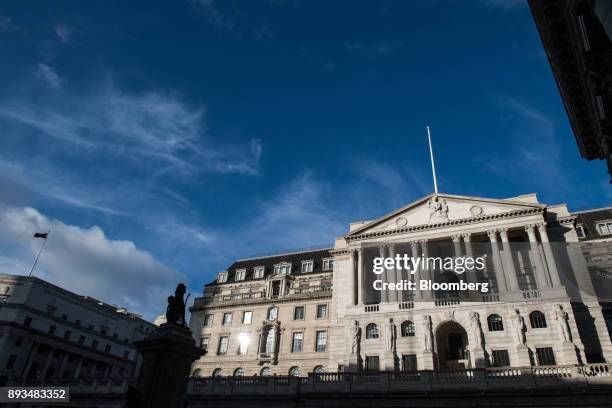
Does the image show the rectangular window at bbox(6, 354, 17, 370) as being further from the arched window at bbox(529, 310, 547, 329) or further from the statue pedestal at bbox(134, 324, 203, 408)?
the arched window at bbox(529, 310, 547, 329)

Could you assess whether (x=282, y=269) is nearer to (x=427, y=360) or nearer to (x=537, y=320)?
(x=427, y=360)

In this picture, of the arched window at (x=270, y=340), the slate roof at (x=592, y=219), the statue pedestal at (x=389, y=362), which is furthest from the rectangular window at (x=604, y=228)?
the arched window at (x=270, y=340)

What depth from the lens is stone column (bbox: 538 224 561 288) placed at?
40744 millimetres

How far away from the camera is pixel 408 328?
Answer: 43375 mm

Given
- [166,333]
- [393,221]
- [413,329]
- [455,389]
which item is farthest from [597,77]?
[393,221]

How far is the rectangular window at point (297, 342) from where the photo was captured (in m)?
55.0

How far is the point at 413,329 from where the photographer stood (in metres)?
43.0

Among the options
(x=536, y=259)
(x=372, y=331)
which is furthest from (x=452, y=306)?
(x=536, y=259)

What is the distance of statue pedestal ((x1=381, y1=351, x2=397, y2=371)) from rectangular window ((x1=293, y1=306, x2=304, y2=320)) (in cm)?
1714

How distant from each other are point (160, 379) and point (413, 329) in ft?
106

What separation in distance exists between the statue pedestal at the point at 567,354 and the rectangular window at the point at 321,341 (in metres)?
26.0

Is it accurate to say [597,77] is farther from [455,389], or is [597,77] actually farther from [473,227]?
[473,227]

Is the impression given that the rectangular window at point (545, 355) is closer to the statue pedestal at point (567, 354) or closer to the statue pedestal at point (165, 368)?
the statue pedestal at point (567, 354)

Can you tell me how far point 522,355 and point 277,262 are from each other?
39134 mm
